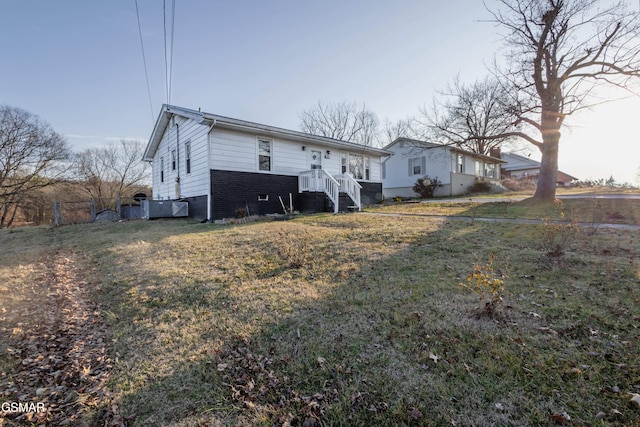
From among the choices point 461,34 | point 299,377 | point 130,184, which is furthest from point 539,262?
point 130,184

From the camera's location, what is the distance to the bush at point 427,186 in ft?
75.0

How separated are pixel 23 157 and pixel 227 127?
23.4 m

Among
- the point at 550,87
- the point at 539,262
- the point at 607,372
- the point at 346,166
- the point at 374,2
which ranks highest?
the point at 374,2

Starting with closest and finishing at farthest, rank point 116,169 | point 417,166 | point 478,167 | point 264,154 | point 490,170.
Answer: point 264,154 < point 417,166 < point 478,167 < point 490,170 < point 116,169

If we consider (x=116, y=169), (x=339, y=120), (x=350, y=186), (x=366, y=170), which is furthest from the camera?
(x=339, y=120)

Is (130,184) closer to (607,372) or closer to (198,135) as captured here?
(198,135)

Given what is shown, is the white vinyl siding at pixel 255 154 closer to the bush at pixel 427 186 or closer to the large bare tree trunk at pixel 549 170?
the large bare tree trunk at pixel 549 170

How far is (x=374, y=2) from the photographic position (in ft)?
32.4

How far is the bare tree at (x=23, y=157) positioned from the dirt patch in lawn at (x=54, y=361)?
27.2 m

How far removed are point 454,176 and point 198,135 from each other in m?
19.7

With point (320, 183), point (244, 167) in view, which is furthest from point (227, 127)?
point (320, 183)

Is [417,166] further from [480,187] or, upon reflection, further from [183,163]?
[183,163]

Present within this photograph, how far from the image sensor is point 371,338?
2840 mm

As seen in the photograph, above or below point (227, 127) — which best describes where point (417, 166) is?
above
